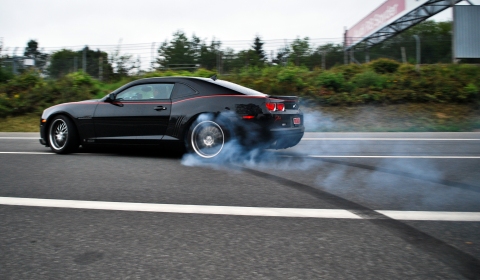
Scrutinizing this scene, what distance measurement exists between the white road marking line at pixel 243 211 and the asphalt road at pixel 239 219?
0.02 meters

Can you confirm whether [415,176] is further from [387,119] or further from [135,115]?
[387,119]

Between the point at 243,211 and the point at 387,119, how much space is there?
10.3 m

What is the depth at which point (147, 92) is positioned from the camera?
748 cm

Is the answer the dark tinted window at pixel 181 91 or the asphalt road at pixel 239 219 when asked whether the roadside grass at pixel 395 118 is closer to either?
the asphalt road at pixel 239 219

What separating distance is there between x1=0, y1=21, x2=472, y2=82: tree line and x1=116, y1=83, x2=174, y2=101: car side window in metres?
11.5

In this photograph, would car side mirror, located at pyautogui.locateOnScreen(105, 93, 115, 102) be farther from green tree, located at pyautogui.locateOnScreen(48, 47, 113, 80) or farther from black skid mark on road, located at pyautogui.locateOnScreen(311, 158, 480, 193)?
green tree, located at pyautogui.locateOnScreen(48, 47, 113, 80)

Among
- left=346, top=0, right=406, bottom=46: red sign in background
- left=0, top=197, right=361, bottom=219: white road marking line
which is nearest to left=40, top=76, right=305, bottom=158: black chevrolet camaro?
left=0, top=197, right=361, bottom=219: white road marking line

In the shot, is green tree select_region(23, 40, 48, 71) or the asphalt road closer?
the asphalt road

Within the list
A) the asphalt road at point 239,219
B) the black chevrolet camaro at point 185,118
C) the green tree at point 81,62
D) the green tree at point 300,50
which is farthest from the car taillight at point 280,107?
the green tree at point 81,62

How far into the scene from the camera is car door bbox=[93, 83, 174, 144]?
7.23 m

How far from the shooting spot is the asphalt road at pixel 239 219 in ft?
9.24

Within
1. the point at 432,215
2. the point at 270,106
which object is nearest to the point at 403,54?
the point at 270,106

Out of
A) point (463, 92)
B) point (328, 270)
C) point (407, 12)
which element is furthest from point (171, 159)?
point (407, 12)

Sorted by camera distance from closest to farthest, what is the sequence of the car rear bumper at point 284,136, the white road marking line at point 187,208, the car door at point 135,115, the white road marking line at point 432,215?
the white road marking line at point 432,215
the white road marking line at point 187,208
the car rear bumper at point 284,136
the car door at point 135,115
